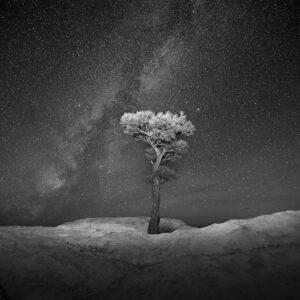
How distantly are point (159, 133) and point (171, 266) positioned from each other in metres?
12.9

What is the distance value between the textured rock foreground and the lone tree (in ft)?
25.4

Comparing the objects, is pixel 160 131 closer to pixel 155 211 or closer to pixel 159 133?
pixel 159 133

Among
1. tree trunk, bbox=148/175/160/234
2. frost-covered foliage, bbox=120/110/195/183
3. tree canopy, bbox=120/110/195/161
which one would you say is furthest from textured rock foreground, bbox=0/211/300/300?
tree canopy, bbox=120/110/195/161

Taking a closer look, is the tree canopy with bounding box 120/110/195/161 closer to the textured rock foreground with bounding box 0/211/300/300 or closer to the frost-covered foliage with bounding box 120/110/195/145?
the frost-covered foliage with bounding box 120/110/195/145

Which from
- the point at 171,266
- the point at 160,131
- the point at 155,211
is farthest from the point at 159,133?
the point at 171,266

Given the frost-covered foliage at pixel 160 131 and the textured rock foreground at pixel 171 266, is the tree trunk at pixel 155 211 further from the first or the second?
the textured rock foreground at pixel 171 266

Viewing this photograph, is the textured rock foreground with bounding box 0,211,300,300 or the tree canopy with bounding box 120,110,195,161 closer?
the textured rock foreground with bounding box 0,211,300,300

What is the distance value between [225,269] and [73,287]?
537 cm

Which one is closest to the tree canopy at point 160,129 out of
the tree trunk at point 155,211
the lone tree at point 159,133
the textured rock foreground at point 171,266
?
the lone tree at point 159,133

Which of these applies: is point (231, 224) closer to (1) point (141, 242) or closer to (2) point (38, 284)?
(1) point (141, 242)

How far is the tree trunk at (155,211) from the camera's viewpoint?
18062 mm

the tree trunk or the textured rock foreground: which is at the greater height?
the tree trunk

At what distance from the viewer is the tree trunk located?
18.1 metres

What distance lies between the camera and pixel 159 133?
1988 centimetres
